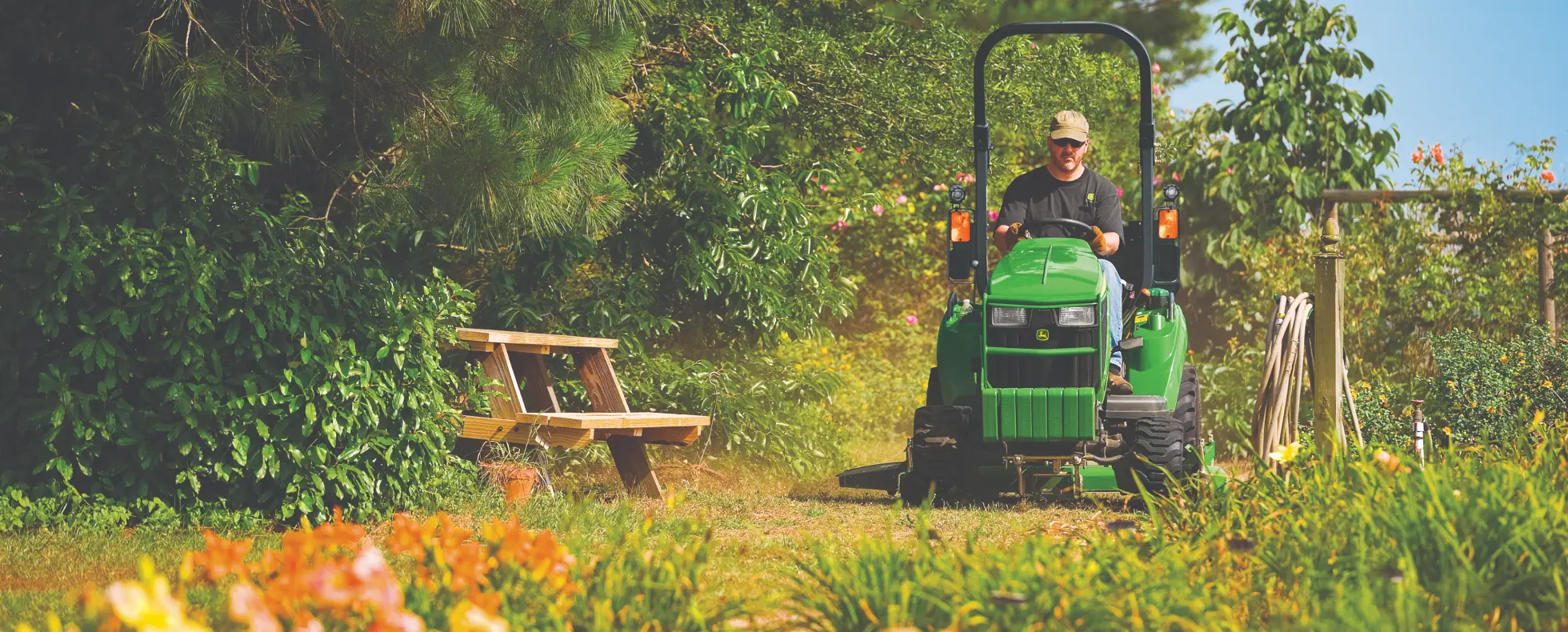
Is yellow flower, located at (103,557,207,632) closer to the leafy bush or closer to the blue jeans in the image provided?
the leafy bush

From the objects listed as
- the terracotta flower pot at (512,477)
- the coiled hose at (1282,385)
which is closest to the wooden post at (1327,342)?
the coiled hose at (1282,385)

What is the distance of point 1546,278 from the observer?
27.6ft

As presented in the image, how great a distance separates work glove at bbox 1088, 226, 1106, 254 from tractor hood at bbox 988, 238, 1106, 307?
0.14 metres

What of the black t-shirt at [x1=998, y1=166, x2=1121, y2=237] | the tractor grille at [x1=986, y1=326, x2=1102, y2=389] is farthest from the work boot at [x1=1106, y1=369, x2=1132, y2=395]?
the black t-shirt at [x1=998, y1=166, x2=1121, y2=237]

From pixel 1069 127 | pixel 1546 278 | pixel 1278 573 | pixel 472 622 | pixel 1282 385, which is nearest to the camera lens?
pixel 472 622

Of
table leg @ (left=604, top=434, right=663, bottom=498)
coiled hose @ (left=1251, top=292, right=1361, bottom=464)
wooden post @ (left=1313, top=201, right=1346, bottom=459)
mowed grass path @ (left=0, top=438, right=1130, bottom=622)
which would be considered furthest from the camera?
table leg @ (left=604, top=434, right=663, bottom=498)

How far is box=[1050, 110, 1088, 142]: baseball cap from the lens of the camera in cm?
588

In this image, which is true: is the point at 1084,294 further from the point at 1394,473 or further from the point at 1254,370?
the point at 1254,370

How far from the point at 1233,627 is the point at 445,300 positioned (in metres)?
4.01

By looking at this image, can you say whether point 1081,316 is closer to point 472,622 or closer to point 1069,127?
point 1069,127

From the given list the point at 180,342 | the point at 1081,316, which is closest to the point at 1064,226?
the point at 1081,316

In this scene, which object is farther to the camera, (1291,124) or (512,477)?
(1291,124)

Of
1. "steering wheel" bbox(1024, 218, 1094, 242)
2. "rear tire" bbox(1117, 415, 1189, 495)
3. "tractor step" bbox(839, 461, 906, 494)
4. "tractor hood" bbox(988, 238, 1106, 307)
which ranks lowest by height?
"tractor step" bbox(839, 461, 906, 494)

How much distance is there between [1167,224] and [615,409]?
8.94 feet
